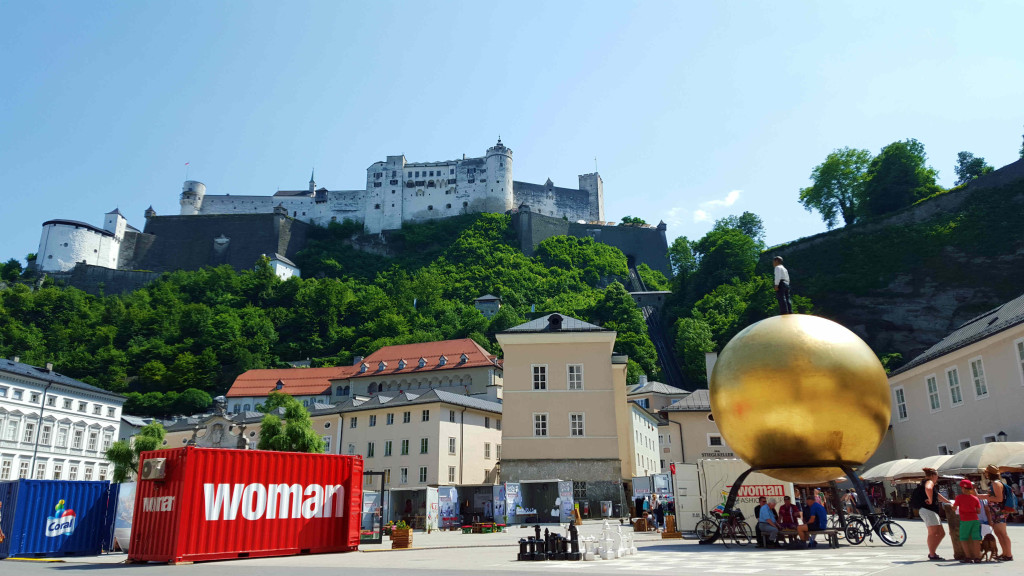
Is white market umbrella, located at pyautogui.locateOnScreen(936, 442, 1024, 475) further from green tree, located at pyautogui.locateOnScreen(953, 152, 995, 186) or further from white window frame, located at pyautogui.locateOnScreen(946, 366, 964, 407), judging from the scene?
green tree, located at pyautogui.locateOnScreen(953, 152, 995, 186)

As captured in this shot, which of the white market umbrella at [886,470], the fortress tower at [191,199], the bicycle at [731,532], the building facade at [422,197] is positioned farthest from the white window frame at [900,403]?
the fortress tower at [191,199]

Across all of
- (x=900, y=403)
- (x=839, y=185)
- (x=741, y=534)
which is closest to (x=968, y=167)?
(x=839, y=185)

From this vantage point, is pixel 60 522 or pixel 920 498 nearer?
pixel 920 498

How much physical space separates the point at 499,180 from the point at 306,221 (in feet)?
114

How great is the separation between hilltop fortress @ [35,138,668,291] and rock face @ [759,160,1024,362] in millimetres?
45060

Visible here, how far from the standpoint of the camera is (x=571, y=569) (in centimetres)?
1194

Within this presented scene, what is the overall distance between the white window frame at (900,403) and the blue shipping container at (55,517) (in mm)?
32228

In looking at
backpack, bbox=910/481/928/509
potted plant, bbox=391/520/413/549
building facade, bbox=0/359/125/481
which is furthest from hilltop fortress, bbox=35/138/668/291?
backpack, bbox=910/481/928/509

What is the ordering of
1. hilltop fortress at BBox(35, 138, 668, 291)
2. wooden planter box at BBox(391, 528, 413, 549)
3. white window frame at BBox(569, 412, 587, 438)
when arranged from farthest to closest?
hilltop fortress at BBox(35, 138, 668, 291)
white window frame at BBox(569, 412, 587, 438)
wooden planter box at BBox(391, 528, 413, 549)

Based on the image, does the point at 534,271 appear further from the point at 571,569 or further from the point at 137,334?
the point at 571,569

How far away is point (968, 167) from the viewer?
7969 cm

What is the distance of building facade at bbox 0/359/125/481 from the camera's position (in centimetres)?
4716

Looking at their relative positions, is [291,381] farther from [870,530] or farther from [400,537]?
[870,530]

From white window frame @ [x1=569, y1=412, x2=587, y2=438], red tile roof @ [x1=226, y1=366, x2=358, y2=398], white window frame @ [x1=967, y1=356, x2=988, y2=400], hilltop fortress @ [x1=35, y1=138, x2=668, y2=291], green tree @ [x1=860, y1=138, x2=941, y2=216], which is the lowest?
white window frame @ [x1=569, y1=412, x2=587, y2=438]
